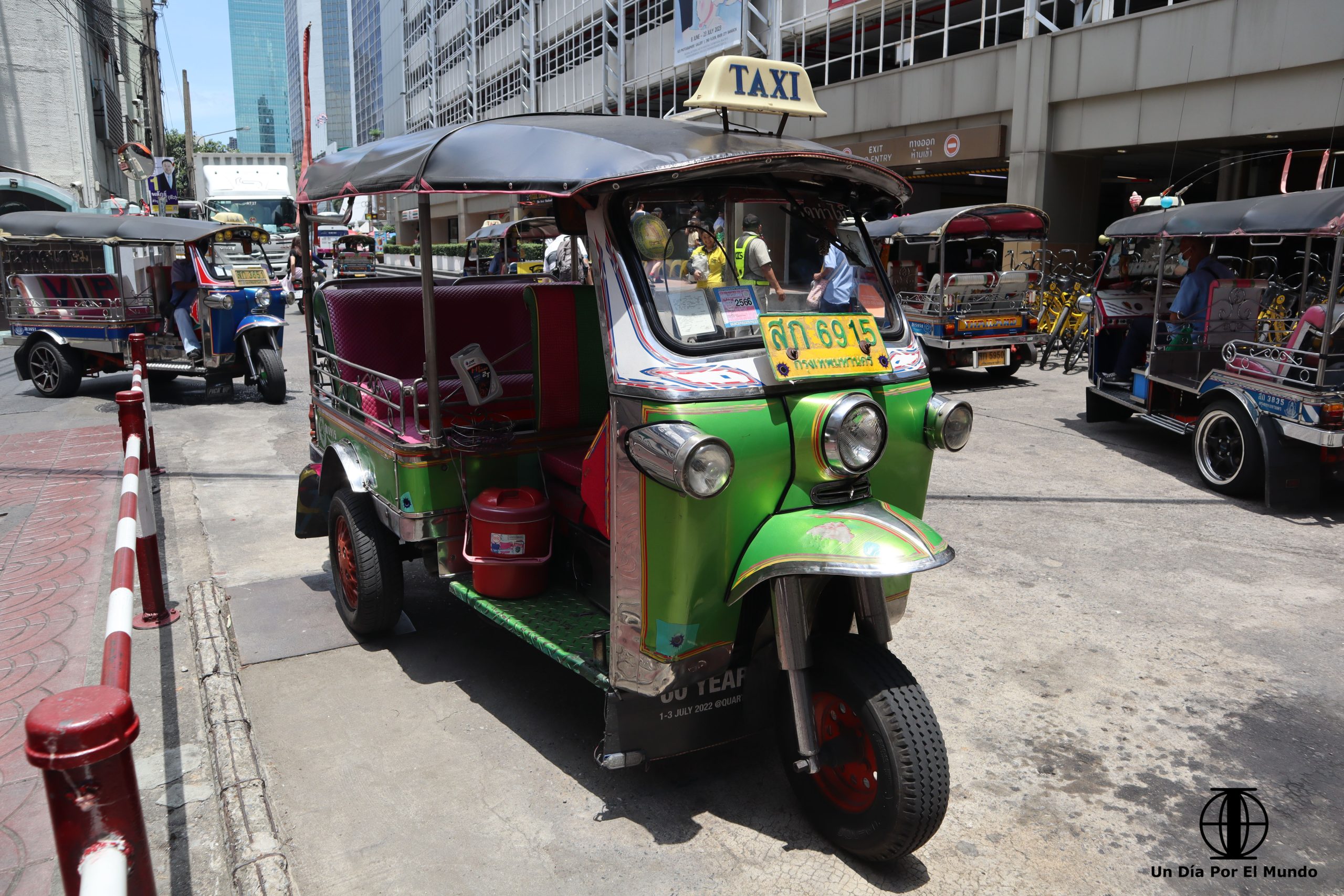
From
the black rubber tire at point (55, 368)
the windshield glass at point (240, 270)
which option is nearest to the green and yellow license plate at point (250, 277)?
the windshield glass at point (240, 270)

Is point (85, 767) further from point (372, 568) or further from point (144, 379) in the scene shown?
point (144, 379)

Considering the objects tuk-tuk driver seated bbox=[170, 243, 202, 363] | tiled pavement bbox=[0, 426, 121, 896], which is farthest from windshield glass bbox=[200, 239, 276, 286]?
tiled pavement bbox=[0, 426, 121, 896]

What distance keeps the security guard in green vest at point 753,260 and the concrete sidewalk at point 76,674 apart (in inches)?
107

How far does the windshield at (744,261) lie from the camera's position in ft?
11.2

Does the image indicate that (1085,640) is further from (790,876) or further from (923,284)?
(923,284)

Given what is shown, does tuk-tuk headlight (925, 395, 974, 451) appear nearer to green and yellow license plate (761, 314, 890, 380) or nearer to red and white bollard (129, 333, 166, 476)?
green and yellow license plate (761, 314, 890, 380)

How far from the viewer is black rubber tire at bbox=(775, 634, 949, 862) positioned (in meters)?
2.94

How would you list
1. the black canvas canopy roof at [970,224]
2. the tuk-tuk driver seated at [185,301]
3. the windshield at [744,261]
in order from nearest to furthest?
the windshield at [744,261]
the tuk-tuk driver seated at [185,301]
the black canvas canopy roof at [970,224]

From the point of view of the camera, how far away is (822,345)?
3.37m

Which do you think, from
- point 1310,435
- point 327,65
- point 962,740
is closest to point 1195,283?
point 1310,435

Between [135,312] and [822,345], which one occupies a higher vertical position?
[822,345]

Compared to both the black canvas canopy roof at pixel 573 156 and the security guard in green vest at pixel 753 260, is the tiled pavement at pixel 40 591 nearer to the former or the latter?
the black canvas canopy roof at pixel 573 156

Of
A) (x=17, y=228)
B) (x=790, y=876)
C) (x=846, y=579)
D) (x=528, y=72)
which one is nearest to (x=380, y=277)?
(x=846, y=579)

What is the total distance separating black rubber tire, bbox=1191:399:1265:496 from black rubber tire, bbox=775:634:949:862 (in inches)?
223
